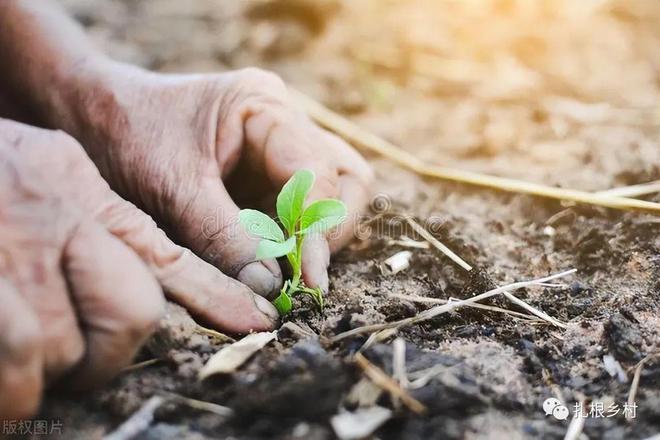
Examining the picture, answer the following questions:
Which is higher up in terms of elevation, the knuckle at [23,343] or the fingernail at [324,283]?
the knuckle at [23,343]

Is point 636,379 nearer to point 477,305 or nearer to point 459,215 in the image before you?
point 477,305

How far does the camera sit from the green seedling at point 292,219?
4.23ft

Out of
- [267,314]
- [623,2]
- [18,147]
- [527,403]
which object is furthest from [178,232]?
[623,2]

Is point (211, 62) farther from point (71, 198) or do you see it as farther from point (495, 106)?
point (71, 198)

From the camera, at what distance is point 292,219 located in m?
1.35

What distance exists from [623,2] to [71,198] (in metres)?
2.78

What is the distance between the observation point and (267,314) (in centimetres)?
134

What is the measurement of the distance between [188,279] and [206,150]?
422 millimetres

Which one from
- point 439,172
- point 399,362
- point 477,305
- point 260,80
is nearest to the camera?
point 399,362

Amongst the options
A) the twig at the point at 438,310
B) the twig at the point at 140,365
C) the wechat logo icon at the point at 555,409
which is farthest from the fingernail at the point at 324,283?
the wechat logo icon at the point at 555,409

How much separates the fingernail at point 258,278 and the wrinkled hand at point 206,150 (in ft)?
0.10

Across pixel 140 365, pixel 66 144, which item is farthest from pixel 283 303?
pixel 66 144

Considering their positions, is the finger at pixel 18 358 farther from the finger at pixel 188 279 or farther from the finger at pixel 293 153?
the finger at pixel 293 153

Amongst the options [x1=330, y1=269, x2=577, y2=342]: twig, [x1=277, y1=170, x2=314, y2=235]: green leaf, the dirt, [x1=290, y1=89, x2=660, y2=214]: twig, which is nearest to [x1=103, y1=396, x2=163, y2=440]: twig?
the dirt
